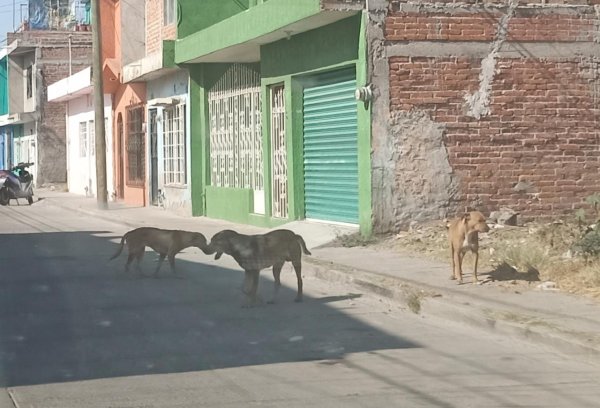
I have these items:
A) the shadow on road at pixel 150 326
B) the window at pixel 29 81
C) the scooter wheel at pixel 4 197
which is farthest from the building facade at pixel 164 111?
the window at pixel 29 81

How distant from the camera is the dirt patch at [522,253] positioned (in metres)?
11.4

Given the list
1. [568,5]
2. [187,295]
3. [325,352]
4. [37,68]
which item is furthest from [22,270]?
[37,68]

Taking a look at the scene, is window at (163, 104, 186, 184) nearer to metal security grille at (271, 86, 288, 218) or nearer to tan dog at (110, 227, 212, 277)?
metal security grille at (271, 86, 288, 218)

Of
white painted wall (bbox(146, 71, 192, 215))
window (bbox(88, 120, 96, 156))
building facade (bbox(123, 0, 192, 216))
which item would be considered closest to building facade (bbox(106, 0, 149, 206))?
building facade (bbox(123, 0, 192, 216))

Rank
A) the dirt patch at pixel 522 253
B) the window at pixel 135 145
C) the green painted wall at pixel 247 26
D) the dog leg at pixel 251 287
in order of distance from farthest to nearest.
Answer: the window at pixel 135 145, the green painted wall at pixel 247 26, the dirt patch at pixel 522 253, the dog leg at pixel 251 287

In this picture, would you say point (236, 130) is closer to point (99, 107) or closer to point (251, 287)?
point (99, 107)

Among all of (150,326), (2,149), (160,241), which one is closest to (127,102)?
(160,241)

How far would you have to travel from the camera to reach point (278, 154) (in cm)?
2061

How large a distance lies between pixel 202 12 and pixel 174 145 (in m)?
3.85

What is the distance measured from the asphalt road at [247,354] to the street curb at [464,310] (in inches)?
4.2

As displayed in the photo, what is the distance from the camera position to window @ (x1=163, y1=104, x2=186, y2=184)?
2716 cm

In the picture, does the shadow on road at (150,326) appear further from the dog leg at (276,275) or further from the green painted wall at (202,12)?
the green painted wall at (202,12)

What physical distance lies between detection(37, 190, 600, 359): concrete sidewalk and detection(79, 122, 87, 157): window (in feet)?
85.5

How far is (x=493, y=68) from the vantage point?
16234 millimetres
